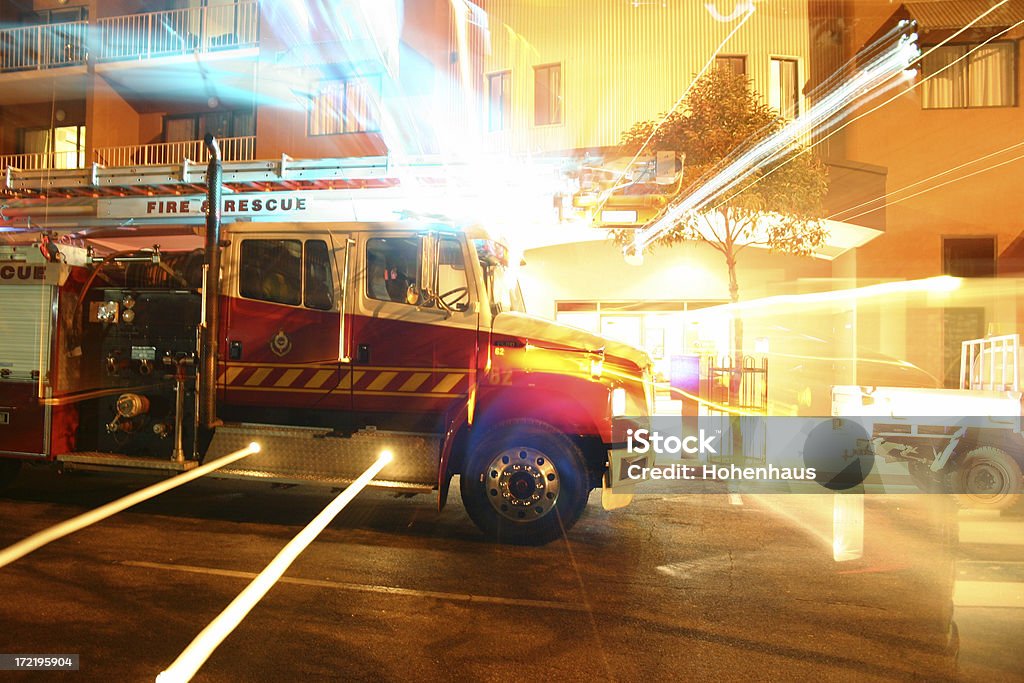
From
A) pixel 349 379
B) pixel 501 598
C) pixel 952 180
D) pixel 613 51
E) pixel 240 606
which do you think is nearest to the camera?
pixel 240 606

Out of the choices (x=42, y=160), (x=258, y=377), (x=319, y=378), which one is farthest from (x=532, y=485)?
(x=42, y=160)

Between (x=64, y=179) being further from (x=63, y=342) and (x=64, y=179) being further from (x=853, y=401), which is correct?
(x=853, y=401)

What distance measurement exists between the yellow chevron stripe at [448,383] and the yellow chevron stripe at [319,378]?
1.05m

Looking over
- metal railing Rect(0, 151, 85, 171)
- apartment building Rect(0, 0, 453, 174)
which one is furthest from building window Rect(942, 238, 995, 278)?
metal railing Rect(0, 151, 85, 171)

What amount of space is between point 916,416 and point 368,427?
20.2 ft

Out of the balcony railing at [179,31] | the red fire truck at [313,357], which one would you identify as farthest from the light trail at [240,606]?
the balcony railing at [179,31]

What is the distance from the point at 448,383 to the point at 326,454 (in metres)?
1.28

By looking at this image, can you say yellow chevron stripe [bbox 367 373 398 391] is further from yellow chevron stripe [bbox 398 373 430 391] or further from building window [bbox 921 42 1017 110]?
building window [bbox 921 42 1017 110]

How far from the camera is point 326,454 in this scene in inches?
262

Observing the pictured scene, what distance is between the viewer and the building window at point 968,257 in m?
15.9

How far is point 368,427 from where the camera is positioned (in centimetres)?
693

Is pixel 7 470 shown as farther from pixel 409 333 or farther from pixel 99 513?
pixel 409 333

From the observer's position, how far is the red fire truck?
6.49 m

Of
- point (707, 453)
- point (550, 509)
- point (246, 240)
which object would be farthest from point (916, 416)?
point (246, 240)
